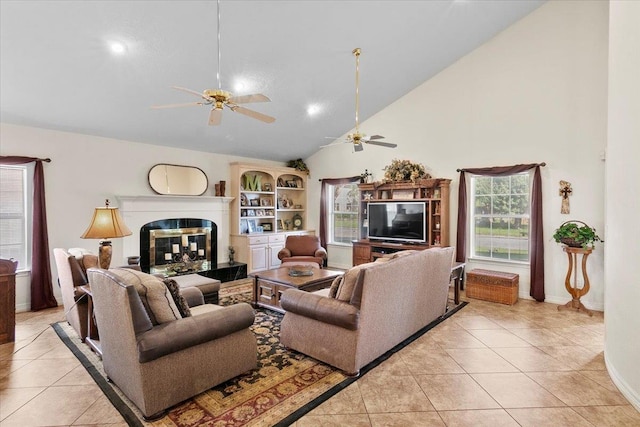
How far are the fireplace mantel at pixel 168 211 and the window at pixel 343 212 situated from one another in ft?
8.00

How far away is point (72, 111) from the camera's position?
14.5 feet

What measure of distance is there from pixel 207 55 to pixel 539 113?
4860 millimetres

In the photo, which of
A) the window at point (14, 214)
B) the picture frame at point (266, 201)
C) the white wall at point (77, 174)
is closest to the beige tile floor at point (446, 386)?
the window at point (14, 214)

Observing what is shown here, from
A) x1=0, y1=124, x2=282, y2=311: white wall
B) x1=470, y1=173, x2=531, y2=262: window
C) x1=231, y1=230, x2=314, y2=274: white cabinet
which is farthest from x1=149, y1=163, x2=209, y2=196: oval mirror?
x1=470, y1=173, x2=531, y2=262: window

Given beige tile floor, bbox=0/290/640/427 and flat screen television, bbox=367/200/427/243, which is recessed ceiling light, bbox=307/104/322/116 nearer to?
flat screen television, bbox=367/200/427/243

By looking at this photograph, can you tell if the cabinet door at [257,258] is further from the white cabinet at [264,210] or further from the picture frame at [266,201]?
the picture frame at [266,201]

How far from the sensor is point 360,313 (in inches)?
104

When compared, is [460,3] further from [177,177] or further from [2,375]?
[2,375]

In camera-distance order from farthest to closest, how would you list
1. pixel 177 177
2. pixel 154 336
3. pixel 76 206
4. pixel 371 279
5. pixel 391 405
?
pixel 177 177
pixel 76 206
pixel 371 279
pixel 391 405
pixel 154 336

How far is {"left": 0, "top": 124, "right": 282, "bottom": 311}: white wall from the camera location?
4514mm

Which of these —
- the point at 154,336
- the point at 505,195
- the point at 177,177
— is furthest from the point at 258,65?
the point at 505,195

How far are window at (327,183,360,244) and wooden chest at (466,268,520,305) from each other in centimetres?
286

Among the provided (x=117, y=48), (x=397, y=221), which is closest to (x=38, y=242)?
(x=117, y=48)

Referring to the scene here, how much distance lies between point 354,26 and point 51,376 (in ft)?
16.2
